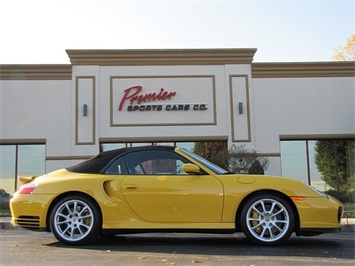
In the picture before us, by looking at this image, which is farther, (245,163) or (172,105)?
(172,105)

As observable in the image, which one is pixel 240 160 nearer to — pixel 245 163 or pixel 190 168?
pixel 245 163

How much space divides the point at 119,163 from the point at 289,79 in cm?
1238

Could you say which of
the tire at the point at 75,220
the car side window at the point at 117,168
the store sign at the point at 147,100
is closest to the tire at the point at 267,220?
the car side window at the point at 117,168

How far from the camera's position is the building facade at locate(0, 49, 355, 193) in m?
16.4

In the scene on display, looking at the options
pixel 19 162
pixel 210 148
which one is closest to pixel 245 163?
pixel 210 148

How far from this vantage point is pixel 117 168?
5770mm

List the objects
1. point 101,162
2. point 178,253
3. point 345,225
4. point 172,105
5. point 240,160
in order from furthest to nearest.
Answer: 1. point 172,105
2. point 240,160
3. point 345,225
4. point 101,162
5. point 178,253

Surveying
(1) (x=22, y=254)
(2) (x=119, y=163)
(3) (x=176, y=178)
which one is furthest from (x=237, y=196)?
(1) (x=22, y=254)

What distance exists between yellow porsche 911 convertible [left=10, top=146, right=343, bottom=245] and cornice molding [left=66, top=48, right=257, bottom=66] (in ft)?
37.8

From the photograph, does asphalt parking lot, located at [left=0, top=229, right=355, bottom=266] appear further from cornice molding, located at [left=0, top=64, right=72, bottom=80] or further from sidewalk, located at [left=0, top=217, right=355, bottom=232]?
cornice molding, located at [left=0, top=64, right=72, bottom=80]

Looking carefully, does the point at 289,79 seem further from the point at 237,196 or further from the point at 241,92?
the point at 237,196

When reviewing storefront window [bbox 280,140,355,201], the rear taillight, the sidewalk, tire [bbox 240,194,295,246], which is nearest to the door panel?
tire [bbox 240,194,295,246]

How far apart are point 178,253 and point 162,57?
12.6 m

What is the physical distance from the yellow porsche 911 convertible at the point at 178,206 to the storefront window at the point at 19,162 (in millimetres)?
11331
